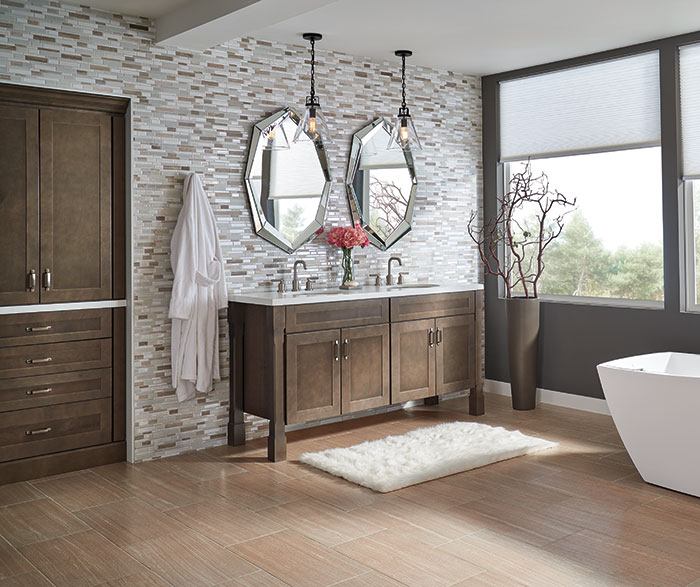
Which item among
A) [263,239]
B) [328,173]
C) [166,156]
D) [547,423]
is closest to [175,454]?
[263,239]

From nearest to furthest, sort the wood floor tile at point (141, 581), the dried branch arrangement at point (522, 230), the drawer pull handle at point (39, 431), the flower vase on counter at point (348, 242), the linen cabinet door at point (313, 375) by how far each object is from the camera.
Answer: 1. the wood floor tile at point (141, 581)
2. the drawer pull handle at point (39, 431)
3. the linen cabinet door at point (313, 375)
4. the flower vase on counter at point (348, 242)
5. the dried branch arrangement at point (522, 230)

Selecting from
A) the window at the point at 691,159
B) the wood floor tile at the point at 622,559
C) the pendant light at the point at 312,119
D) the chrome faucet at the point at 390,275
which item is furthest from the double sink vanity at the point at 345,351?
the wood floor tile at the point at 622,559

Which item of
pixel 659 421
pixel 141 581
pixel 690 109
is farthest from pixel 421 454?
pixel 690 109

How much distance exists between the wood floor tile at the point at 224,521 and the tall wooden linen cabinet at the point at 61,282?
1089 millimetres

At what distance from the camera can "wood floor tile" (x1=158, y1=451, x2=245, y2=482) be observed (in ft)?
14.1

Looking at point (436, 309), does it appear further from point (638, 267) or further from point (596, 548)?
point (596, 548)

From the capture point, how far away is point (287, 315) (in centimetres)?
455

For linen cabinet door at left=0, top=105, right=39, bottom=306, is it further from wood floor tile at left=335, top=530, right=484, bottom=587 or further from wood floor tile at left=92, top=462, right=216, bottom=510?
wood floor tile at left=335, top=530, right=484, bottom=587

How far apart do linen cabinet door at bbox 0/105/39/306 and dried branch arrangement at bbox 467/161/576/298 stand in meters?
3.54

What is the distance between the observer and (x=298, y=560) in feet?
10.2

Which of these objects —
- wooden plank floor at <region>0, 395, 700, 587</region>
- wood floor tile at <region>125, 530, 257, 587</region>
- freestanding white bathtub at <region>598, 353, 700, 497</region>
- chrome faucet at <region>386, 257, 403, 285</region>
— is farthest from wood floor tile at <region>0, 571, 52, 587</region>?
chrome faucet at <region>386, 257, 403, 285</region>

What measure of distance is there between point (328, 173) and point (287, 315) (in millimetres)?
1361

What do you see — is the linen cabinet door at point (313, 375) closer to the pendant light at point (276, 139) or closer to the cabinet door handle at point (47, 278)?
the pendant light at point (276, 139)

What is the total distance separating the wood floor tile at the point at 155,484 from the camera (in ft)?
12.7
